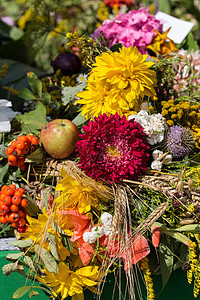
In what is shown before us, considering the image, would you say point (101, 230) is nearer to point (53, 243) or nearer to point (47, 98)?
point (53, 243)

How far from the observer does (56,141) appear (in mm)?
884

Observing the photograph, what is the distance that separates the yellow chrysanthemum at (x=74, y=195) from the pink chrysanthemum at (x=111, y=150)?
39mm

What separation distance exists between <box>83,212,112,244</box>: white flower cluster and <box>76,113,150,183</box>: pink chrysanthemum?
0.09 meters

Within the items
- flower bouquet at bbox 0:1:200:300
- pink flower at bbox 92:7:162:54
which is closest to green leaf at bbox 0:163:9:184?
flower bouquet at bbox 0:1:200:300

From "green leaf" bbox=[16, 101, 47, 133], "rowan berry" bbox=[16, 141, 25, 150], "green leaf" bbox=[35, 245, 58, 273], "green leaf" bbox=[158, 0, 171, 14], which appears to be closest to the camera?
"green leaf" bbox=[35, 245, 58, 273]

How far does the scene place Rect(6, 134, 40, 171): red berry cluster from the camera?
0.87 m

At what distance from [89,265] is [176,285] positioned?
0.25m

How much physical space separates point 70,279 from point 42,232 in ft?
0.42

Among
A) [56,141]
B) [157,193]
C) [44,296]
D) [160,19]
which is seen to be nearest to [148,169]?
[157,193]

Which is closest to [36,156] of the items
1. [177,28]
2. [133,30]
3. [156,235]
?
[156,235]

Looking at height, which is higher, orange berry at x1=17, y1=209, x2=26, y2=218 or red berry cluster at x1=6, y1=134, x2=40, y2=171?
red berry cluster at x1=6, y1=134, x2=40, y2=171

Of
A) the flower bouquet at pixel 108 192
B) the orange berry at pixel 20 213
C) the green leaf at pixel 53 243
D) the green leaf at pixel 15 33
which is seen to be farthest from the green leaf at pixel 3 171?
the green leaf at pixel 15 33

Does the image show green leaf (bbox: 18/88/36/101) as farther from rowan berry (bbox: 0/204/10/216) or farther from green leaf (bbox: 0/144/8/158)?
rowan berry (bbox: 0/204/10/216)

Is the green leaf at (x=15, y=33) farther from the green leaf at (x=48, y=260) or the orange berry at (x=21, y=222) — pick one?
the green leaf at (x=48, y=260)
